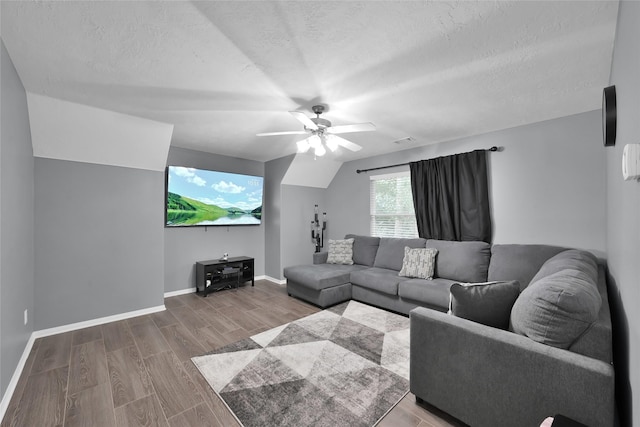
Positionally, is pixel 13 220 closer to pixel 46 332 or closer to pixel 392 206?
pixel 46 332

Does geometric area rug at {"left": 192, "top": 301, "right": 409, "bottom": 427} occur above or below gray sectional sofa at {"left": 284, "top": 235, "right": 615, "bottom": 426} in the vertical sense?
below

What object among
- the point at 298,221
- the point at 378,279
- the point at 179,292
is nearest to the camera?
the point at 378,279

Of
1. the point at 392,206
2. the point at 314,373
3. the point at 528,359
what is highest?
the point at 392,206

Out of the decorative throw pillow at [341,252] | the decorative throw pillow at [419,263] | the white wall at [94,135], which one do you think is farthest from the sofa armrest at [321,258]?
the white wall at [94,135]

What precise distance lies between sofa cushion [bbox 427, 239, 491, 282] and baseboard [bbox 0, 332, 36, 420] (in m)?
4.22

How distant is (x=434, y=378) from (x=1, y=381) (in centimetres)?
288

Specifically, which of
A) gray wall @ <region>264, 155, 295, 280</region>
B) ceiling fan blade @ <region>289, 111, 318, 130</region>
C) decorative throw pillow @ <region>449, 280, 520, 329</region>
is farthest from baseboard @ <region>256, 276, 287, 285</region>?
decorative throw pillow @ <region>449, 280, 520, 329</region>

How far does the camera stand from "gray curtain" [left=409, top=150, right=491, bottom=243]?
3.60 meters

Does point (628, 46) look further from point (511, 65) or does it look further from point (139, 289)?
point (139, 289)

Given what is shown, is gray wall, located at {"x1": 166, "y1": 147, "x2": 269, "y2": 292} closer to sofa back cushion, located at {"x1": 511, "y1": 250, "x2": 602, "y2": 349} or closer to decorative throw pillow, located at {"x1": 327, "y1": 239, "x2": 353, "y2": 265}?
decorative throw pillow, located at {"x1": 327, "y1": 239, "x2": 353, "y2": 265}

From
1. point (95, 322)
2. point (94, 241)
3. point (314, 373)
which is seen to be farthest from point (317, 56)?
point (95, 322)

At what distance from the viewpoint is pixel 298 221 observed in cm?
541

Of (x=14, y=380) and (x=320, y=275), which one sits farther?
(x=320, y=275)

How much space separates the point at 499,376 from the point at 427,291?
1.73m
